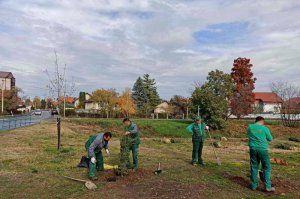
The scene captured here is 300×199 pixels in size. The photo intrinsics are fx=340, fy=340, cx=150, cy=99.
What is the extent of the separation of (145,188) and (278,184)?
4.13 m

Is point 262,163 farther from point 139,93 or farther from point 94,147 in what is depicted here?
point 139,93

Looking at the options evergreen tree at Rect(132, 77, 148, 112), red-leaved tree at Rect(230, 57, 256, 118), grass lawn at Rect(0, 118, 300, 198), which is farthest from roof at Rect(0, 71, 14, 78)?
grass lawn at Rect(0, 118, 300, 198)

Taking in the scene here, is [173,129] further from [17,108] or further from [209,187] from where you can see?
[17,108]

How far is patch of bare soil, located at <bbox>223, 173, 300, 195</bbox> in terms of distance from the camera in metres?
9.49

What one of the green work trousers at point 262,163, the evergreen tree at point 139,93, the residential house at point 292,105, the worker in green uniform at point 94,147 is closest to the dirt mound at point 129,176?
the worker in green uniform at point 94,147

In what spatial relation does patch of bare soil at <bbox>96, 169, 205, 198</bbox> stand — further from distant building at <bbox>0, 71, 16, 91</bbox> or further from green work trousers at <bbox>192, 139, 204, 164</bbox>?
distant building at <bbox>0, 71, 16, 91</bbox>

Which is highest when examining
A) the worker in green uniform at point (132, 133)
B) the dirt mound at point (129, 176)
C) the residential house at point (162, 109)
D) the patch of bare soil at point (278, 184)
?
the residential house at point (162, 109)

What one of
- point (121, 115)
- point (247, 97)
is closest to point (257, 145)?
point (247, 97)

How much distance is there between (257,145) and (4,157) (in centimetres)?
1033

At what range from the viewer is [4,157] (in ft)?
46.5

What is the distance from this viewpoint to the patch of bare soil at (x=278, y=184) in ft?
31.1

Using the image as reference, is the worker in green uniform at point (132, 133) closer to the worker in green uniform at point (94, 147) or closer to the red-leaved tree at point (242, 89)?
the worker in green uniform at point (94, 147)

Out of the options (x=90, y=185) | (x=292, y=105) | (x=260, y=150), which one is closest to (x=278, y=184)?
(x=260, y=150)

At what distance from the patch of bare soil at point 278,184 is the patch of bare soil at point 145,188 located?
1692 mm
